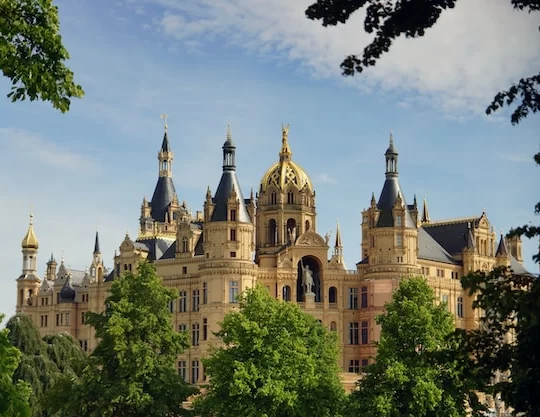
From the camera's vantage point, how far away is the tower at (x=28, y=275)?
146 metres

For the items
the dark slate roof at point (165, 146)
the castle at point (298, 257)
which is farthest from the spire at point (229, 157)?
the dark slate roof at point (165, 146)

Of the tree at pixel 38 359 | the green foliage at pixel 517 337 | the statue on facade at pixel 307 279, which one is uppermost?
the statue on facade at pixel 307 279

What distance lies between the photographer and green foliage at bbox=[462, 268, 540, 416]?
23.6 metres

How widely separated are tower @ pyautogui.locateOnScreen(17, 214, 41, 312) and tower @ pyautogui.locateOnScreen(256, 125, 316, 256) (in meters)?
37.3

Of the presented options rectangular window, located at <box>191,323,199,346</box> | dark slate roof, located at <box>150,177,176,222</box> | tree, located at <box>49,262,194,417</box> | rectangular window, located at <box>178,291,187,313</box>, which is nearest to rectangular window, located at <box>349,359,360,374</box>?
rectangular window, located at <box>191,323,199,346</box>

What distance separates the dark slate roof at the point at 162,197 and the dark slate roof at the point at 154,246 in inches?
647

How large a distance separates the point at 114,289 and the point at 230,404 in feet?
28.7

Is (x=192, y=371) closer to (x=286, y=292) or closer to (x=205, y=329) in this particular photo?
(x=205, y=329)

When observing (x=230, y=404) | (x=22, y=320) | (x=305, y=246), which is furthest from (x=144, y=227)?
(x=230, y=404)

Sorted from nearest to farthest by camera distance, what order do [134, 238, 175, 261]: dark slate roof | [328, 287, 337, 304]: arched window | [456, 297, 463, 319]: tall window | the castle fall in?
the castle, [328, 287, 337, 304]: arched window, [456, 297, 463, 319]: tall window, [134, 238, 175, 261]: dark slate roof

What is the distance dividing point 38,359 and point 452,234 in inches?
2395

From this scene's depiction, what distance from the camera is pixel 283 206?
4673 inches

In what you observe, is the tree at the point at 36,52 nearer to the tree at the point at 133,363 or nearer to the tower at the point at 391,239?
the tree at the point at 133,363

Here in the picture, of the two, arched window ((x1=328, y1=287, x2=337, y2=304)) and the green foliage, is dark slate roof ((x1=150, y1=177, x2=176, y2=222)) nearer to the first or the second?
arched window ((x1=328, y1=287, x2=337, y2=304))
